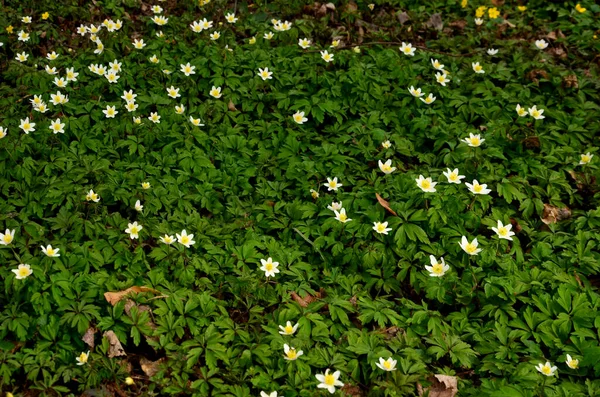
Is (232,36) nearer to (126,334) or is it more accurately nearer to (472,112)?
(472,112)

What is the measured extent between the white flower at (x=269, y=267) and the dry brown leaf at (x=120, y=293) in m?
0.66

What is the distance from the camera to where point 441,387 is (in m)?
Answer: 3.45

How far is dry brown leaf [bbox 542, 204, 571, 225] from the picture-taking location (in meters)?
4.53

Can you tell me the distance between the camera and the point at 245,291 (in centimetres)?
387

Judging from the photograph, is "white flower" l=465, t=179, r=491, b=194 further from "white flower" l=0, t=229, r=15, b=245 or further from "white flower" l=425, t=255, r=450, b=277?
"white flower" l=0, t=229, r=15, b=245

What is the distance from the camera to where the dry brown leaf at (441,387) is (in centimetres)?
344

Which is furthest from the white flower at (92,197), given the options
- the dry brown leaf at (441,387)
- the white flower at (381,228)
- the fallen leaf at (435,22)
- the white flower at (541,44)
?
the white flower at (541,44)

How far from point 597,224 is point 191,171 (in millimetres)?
2893

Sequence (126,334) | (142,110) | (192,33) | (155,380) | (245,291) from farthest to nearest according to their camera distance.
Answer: (192,33) → (142,110) → (245,291) → (126,334) → (155,380)

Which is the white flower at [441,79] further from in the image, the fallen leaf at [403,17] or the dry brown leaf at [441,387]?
the dry brown leaf at [441,387]

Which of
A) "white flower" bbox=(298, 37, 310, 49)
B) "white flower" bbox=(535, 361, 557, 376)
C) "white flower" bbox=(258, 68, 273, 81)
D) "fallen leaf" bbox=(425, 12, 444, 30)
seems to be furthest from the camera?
"fallen leaf" bbox=(425, 12, 444, 30)

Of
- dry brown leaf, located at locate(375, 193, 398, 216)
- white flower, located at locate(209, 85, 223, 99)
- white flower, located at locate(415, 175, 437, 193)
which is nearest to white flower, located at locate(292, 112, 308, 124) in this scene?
white flower, located at locate(209, 85, 223, 99)

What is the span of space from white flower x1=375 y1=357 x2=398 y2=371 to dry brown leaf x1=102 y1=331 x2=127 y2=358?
1.41 meters

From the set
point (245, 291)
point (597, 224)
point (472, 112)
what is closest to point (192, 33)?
point (472, 112)
